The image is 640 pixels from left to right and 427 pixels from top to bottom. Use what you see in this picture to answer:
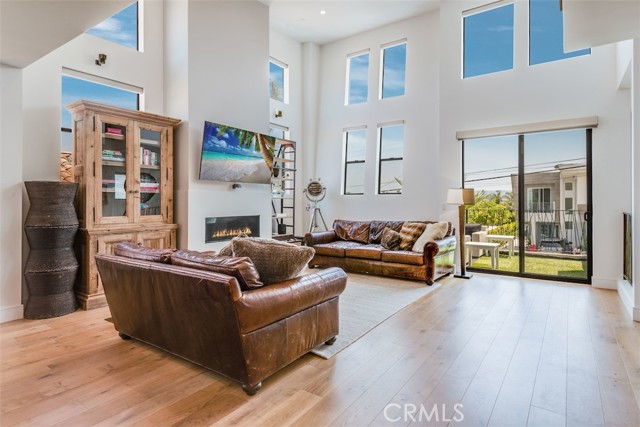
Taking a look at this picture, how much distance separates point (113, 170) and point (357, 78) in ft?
18.6

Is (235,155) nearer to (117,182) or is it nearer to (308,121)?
(117,182)

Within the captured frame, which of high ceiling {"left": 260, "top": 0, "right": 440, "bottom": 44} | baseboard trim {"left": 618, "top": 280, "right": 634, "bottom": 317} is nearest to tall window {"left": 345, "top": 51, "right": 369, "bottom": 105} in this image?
high ceiling {"left": 260, "top": 0, "right": 440, "bottom": 44}

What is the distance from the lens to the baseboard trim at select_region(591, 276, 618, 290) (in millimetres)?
4941

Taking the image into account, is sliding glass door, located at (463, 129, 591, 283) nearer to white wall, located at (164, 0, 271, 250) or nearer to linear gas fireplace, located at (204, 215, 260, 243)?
linear gas fireplace, located at (204, 215, 260, 243)

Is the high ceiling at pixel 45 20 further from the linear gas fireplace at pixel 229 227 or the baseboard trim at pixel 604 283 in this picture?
the baseboard trim at pixel 604 283

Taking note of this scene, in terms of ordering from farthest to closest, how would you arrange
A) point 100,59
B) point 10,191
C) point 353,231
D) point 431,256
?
point 353,231 < point 431,256 < point 100,59 < point 10,191

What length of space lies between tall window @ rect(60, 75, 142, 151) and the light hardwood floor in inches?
90.0

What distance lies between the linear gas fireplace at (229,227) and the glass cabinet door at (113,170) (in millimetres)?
1226

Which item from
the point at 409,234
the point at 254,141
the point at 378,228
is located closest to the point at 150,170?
the point at 254,141

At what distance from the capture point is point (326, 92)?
27.5 feet

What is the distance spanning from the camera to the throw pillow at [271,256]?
8.25 ft

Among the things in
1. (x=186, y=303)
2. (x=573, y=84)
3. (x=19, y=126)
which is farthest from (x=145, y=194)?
(x=573, y=84)

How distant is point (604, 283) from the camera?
5008 millimetres

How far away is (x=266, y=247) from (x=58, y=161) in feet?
11.0
